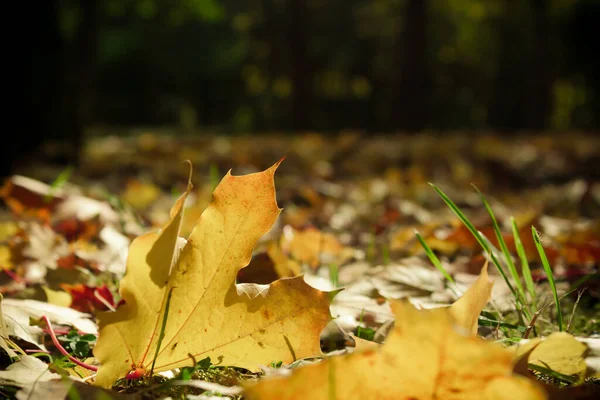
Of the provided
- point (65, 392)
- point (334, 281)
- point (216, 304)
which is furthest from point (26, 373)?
point (334, 281)

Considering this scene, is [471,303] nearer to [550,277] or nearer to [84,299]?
[550,277]

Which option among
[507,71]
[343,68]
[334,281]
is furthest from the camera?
[343,68]

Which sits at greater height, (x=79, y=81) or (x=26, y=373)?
(x=26, y=373)

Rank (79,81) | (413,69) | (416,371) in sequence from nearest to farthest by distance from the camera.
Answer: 1. (416,371)
2. (79,81)
3. (413,69)

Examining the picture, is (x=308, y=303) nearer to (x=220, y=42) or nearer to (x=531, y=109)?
(x=531, y=109)

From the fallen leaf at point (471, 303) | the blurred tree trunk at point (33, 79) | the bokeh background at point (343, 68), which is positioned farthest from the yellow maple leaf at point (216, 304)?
the bokeh background at point (343, 68)

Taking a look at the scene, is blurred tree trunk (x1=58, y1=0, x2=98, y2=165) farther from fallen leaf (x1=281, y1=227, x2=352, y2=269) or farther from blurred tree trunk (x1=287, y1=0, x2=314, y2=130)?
blurred tree trunk (x1=287, y1=0, x2=314, y2=130)

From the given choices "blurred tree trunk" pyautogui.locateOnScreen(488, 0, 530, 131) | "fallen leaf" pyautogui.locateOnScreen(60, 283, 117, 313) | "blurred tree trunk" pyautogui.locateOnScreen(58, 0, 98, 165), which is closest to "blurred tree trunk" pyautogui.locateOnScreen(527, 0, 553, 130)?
"blurred tree trunk" pyautogui.locateOnScreen(488, 0, 530, 131)

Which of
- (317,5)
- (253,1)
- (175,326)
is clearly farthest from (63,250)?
(253,1)
